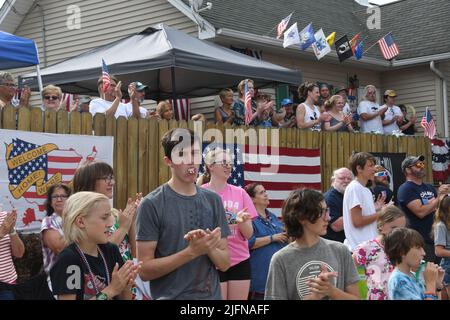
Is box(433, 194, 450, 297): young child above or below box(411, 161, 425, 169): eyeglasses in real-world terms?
below

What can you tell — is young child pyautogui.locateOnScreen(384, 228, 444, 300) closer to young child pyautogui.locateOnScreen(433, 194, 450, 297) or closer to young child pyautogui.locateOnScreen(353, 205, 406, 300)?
young child pyautogui.locateOnScreen(353, 205, 406, 300)

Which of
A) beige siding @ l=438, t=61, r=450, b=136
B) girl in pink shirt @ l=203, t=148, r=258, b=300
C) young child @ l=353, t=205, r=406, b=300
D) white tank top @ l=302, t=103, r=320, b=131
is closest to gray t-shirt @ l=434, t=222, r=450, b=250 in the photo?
young child @ l=353, t=205, r=406, b=300

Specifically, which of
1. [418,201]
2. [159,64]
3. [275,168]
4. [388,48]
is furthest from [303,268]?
[388,48]

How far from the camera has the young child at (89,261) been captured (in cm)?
A: 406

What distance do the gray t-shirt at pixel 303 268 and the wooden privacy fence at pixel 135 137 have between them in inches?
172

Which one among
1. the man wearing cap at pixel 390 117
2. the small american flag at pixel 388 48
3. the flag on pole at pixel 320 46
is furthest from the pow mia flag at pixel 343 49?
the small american flag at pixel 388 48

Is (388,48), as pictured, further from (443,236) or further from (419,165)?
(443,236)

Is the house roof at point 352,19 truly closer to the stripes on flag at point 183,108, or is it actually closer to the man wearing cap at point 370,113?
the stripes on flag at point 183,108

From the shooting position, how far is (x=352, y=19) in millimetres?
23375

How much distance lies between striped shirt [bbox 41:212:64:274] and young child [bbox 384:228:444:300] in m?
2.51

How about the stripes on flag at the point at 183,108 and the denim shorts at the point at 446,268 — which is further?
the stripes on flag at the point at 183,108

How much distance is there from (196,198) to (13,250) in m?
2.42

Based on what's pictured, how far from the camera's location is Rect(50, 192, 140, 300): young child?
4062 mm

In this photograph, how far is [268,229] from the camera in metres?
7.66
